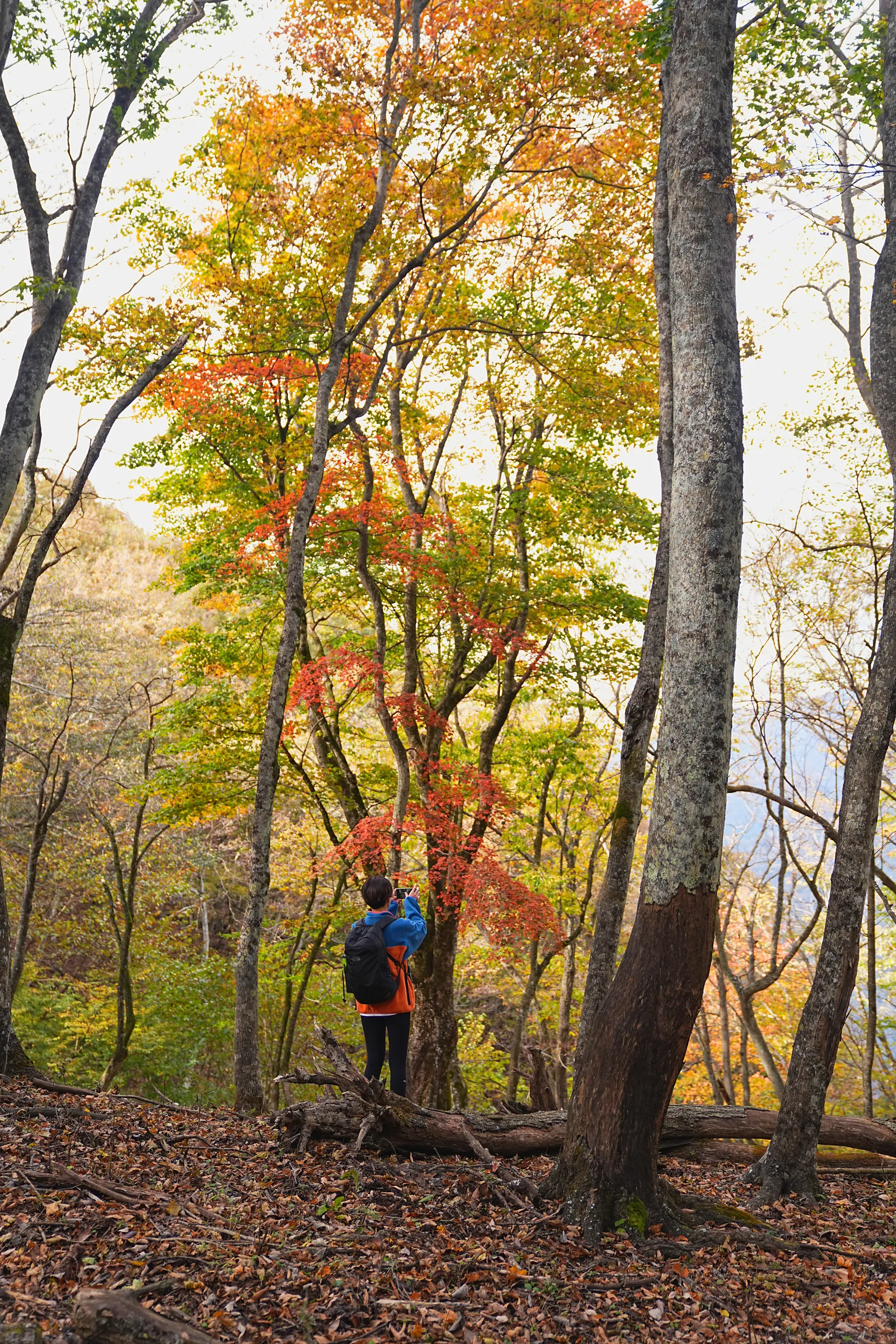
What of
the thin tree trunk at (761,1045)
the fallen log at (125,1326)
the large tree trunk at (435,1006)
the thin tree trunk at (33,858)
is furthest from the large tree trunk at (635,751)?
the thin tree trunk at (33,858)

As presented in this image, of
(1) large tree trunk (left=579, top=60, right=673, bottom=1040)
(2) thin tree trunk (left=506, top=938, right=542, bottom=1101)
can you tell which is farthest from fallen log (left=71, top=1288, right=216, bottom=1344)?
(2) thin tree trunk (left=506, top=938, right=542, bottom=1101)

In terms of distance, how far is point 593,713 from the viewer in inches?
687

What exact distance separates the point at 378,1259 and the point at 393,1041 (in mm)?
2093

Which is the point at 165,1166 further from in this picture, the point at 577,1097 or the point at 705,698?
the point at 705,698

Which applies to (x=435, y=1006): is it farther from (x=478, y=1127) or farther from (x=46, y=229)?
(x=46, y=229)

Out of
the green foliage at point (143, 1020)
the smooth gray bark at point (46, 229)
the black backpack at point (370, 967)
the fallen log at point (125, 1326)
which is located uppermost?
the smooth gray bark at point (46, 229)

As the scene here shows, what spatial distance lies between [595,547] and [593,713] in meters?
4.46

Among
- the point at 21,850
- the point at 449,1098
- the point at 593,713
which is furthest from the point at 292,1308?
the point at 21,850

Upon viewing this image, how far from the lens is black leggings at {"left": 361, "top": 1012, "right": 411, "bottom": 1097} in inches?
210

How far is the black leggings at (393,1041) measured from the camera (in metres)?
5.34

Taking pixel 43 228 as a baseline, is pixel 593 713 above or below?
below

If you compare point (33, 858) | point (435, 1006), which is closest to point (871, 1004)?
point (435, 1006)

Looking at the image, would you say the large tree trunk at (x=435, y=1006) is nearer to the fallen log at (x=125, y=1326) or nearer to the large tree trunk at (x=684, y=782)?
the large tree trunk at (x=684, y=782)

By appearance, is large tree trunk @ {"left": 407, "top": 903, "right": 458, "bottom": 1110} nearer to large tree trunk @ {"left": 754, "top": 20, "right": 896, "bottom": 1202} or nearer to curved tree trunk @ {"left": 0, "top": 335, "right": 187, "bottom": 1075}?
curved tree trunk @ {"left": 0, "top": 335, "right": 187, "bottom": 1075}
